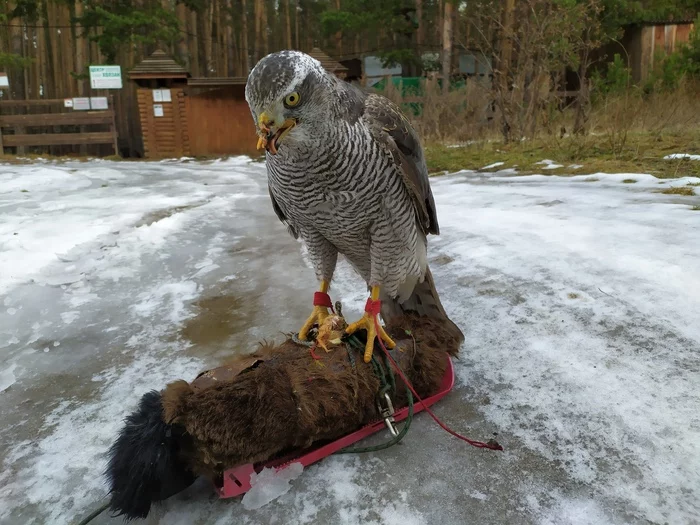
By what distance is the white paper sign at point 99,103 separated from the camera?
59.8 feet

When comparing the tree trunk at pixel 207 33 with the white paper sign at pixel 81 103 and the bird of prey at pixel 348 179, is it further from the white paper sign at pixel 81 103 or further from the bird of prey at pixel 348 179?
the bird of prey at pixel 348 179

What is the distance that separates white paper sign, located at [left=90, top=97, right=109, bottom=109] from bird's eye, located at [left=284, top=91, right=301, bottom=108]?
19752 mm

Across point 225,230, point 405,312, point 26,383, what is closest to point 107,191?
point 225,230

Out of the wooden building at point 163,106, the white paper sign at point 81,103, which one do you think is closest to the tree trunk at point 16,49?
the white paper sign at point 81,103

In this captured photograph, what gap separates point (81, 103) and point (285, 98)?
20.3 meters

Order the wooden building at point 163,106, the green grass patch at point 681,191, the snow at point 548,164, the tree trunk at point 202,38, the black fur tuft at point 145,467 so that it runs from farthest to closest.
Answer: the tree trunk at point 202,38 → the wooden building at point 163,106 → the snow at point 548,164 → the green grass patch at point 681,191 → the black fur tuft at point 145,467

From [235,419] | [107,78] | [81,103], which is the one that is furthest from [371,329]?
[81,103]

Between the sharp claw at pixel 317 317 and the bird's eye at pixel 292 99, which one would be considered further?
the sharp claw at pixel 317 317

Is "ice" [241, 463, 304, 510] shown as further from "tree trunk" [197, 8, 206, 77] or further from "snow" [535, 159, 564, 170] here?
"tree trunk" [197, 8, 206, 77]

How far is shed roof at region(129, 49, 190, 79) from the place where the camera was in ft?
55.5

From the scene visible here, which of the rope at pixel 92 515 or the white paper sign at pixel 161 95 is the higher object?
the white paper sign at pixel 161 95

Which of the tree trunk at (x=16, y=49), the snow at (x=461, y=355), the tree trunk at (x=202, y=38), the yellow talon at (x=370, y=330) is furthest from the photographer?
the tree trunk at (x=202, y=38)

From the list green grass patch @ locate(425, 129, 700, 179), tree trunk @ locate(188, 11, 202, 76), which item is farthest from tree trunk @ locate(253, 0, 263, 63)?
green grass patch @ locate(425, 129, 700, 179)

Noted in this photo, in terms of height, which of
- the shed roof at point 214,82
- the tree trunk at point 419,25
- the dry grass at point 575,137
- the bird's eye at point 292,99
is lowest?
the bird's eye at point 292,99
